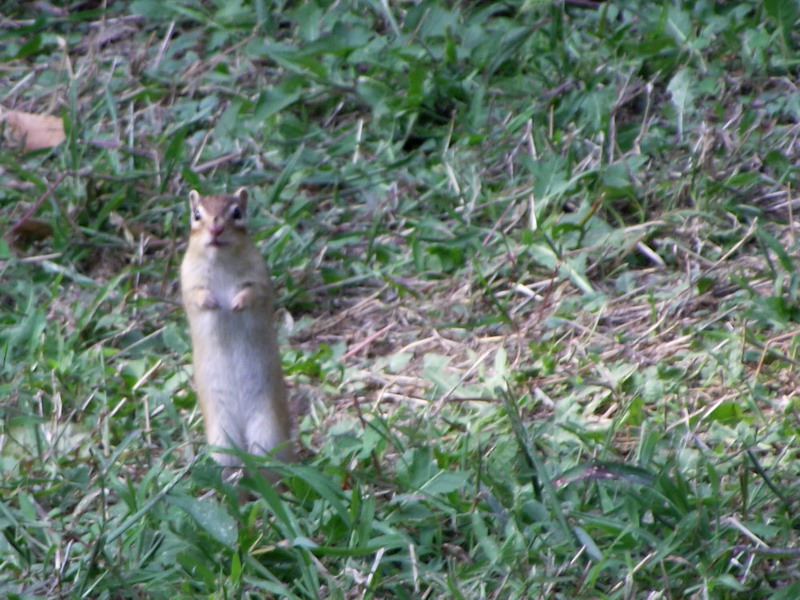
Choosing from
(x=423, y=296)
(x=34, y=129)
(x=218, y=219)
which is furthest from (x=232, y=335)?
(x=34, y=129)

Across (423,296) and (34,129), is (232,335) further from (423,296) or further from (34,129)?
(34,129)

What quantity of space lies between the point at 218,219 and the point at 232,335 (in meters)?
0.44

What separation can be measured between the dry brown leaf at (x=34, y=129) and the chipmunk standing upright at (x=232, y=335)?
2241 mm

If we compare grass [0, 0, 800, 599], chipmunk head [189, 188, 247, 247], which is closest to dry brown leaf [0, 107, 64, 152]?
grass [0, 0, 800, 599]

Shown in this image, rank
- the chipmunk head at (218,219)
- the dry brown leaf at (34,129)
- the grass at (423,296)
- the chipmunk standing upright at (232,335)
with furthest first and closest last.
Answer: the dry brown leaf at (34,129)
the chipmunk head at (218,219)
the chipmunk standing upright at (232,335)
the grass at (423,296)

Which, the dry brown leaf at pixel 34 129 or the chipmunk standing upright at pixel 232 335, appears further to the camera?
the dry brown leaf at pixel 34 129

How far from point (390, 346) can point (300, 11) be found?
101 inches

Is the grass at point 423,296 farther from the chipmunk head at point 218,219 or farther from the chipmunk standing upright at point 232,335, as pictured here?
the chipmunk head at point 218,219

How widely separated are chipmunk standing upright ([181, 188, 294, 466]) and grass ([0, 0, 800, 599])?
0.18 m

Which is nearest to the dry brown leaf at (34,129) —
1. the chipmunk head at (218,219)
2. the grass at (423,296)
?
the grass at (423,296)

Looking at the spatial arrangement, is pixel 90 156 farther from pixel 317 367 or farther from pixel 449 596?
pixel 449 596

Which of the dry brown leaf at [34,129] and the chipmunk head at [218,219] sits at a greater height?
the chipmunk head at [218,219]

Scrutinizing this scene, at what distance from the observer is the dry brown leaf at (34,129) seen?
6863mm

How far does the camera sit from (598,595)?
147 inches
